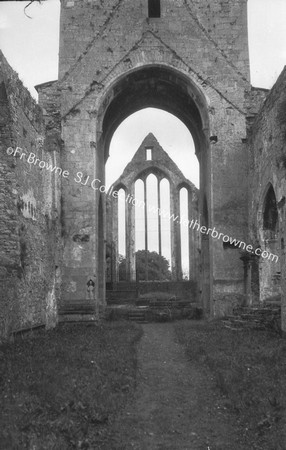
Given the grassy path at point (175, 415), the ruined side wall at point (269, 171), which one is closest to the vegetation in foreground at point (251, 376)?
the grassy path at point (175, 415)

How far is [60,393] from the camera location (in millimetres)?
5441

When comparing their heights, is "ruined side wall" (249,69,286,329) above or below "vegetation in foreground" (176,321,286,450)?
Result: above

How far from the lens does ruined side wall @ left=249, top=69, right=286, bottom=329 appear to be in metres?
11.8

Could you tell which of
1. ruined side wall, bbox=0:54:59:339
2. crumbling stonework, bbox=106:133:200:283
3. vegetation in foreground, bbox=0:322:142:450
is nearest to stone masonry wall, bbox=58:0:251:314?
ruined side wall, bbox=0:54:59:339

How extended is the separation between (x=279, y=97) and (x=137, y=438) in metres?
10.6

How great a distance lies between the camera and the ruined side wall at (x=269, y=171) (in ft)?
38.7

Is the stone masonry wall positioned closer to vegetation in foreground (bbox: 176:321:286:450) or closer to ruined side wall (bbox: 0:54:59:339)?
ruined side wall (bbox: 0:54:59:339)

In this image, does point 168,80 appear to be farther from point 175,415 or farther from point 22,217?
point 175,415

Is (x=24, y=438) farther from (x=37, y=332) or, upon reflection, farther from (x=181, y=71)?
(x=181, y=71)

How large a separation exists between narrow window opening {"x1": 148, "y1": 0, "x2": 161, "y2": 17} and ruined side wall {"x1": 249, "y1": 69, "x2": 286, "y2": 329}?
586 cm

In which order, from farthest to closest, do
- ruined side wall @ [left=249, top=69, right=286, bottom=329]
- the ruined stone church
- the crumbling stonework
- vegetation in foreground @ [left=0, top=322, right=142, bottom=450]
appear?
the crumbling stonework → the ruined stone church → ruined side wall @ [left=249, top=69, right=286, bottom=329] → vegetation in foreground @ [left=0, top=322, right=142, bottom=450]

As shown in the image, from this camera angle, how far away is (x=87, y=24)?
1773cm

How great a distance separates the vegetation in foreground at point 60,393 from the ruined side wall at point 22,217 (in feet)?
4.97

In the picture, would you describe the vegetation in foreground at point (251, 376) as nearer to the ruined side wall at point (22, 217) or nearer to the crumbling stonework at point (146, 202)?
the ruined side wall at point (22, 217)
